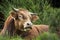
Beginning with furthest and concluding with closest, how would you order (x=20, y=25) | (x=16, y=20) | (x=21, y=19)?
(x=16, y=20), (x=21, y=19), (x=20, y=25)

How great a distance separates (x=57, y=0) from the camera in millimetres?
17844

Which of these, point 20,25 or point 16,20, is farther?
point 16,20

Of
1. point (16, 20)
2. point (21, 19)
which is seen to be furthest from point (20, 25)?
point (16, 20)

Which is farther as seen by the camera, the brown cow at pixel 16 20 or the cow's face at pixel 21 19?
the brown cow at pixel 16 20

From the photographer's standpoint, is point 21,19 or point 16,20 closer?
point 21,19

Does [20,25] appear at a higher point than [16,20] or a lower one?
lower

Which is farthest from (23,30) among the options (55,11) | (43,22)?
(55,11)

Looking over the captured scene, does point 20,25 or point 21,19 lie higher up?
point 21,19

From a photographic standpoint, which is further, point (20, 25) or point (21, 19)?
point (21, 19)

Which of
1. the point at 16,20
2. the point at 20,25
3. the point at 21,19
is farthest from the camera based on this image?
the point at 16,20

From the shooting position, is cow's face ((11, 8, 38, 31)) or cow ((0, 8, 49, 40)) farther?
cow ((0, 8, 49, 40))

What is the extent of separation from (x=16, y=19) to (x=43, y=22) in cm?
276

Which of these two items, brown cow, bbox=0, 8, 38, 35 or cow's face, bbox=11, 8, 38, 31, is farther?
brown cow, bbox=0, 8, 38, 35

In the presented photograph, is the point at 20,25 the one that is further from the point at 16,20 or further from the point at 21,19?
the point at 16,20
